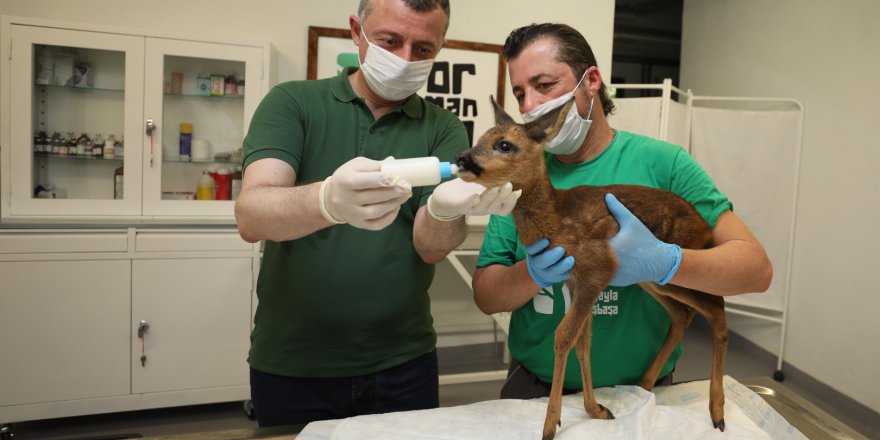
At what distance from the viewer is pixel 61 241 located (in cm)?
333

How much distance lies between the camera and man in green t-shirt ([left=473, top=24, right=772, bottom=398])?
160cm

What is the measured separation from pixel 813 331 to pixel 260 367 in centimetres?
444

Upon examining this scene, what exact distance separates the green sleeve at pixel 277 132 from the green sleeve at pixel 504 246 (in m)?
0.63

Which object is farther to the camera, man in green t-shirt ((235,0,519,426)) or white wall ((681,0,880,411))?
white wall ((681,0,880,411))

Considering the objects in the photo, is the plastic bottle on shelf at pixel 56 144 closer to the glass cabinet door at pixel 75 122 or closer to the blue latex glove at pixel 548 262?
the glass cabinet door at pixel 75 122

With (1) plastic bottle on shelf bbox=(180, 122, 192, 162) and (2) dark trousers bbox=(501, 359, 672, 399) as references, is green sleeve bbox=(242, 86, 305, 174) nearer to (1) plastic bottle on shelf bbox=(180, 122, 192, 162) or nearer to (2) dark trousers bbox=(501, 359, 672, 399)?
(2) dark trousers bbox=(501, 359, 672, 399)

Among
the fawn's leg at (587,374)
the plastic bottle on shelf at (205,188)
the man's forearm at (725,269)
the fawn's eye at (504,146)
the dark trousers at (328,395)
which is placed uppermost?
the fawn's eye at (504,146)

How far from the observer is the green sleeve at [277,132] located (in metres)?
1.56

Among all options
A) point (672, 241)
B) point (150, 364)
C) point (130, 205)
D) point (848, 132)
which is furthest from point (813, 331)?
point (130, 205)

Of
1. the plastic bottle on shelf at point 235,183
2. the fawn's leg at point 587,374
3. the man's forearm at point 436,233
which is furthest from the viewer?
the plastic bottle on shelf at point 235,183

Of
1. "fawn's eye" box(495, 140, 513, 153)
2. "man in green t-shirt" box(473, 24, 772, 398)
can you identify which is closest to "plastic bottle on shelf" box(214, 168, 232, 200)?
"man in green t-shirt" box(473, 24, 772, 398)

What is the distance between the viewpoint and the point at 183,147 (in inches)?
156

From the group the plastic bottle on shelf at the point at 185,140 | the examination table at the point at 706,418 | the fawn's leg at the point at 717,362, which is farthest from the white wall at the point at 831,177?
the plastic bottle on shelf at the point at 185,140

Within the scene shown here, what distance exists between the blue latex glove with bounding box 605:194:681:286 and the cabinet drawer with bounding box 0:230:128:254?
3146mm
